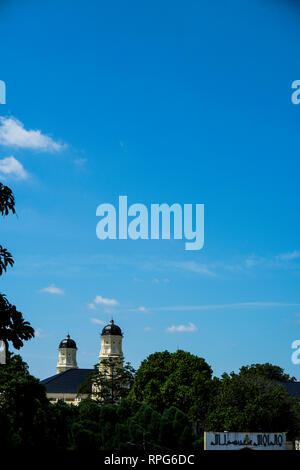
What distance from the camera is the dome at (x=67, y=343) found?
5438 inches

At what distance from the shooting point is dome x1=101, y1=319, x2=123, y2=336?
12688 cm

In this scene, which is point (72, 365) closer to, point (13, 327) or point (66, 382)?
point (66, 382)

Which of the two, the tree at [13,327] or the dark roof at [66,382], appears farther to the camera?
the dark roof at [66,382]

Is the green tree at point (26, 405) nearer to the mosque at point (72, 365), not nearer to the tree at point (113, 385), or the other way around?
the tree at point (113, 385)

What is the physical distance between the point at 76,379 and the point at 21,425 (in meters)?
86.5

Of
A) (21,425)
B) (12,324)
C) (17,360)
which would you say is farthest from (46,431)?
(12,324)

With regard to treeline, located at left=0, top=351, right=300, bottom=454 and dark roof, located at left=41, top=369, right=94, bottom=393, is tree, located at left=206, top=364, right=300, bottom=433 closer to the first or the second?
treeline, located at left=0, top=351, right=300, bottom=454

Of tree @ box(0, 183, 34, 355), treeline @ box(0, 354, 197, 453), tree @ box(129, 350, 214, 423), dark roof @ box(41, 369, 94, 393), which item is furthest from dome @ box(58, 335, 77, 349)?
tree @ box(0, 183, 34, 355)

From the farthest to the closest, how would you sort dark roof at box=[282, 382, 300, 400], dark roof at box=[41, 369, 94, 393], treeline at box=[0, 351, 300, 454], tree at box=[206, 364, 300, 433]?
dark roof at box=[41, 369, 94, 393]
dark roof at box=[282, 382, 300, 400]
tree at box=[206, 364, 300, 433]
treeline at box=[0, 351, 300, 454]

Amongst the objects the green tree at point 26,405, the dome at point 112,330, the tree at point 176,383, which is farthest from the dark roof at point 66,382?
the green tree at point 26,405

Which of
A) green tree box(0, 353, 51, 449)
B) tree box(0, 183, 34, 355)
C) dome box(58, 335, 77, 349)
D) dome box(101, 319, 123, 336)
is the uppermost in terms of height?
dome box(101, 319, 123, 336)

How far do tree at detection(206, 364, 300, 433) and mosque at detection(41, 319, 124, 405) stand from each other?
44.1 metres

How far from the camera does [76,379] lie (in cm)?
11619
